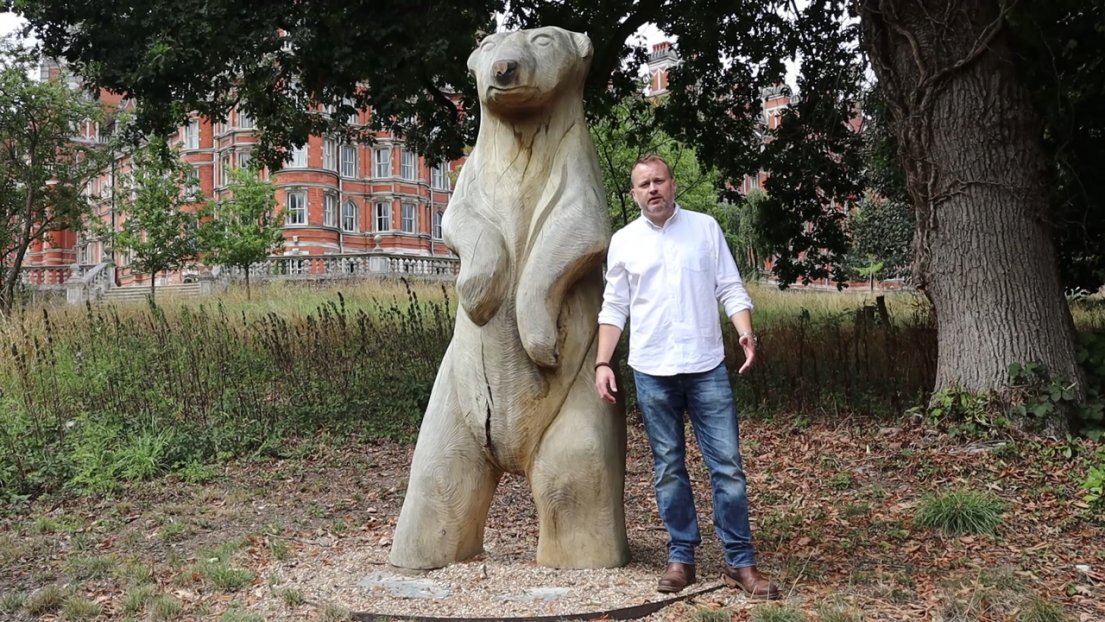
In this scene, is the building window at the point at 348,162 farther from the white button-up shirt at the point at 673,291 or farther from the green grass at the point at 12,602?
the white button-up shirt at the point at 673,291

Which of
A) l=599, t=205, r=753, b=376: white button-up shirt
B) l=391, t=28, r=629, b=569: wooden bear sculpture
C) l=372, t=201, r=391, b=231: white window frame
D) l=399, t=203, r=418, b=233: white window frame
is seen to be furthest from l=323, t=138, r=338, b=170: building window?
l=599, t=205, r=753, b=376: white button-up shirt

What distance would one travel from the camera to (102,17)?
8.11 metres

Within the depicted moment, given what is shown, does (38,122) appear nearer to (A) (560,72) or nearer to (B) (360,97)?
(B) (360,97)

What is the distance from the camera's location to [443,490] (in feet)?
13.1

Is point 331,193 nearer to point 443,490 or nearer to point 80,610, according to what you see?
point 80,610

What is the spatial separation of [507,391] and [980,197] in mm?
4279

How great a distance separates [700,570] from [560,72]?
2.35m

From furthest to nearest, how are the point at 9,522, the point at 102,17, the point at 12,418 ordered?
1. the point at 102,17
2. the point at 12,418
3. the point at 9,522

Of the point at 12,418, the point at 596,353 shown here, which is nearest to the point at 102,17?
the point at 12,418

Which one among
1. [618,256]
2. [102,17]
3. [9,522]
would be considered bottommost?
[9,522]

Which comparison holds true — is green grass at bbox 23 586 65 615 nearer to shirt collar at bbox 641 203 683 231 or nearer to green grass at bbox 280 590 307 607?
green grass at bbox 280 590 307 607

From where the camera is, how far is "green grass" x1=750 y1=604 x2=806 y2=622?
3500 millimetres

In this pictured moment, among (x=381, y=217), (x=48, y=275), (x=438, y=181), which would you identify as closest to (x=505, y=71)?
(x=48, y=275)

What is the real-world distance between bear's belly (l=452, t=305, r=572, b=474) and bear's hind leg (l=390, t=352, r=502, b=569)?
0.39 ft
